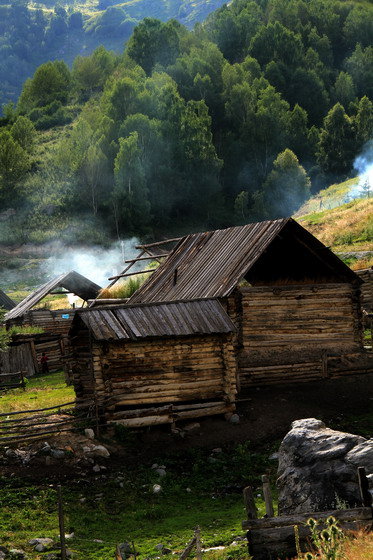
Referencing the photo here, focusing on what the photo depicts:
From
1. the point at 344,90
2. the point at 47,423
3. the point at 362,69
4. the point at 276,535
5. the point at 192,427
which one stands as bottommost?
the point at 276,535

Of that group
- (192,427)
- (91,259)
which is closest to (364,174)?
(91,259)

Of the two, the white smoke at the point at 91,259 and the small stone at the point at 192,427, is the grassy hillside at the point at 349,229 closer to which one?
the white smoke at the point at 91,259

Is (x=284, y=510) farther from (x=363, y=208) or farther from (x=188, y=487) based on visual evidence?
(x=363, y=208)

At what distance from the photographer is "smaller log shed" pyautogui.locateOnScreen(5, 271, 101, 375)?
36812mm

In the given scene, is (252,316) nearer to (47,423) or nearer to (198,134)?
(47,423)

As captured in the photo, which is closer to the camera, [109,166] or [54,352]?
[54,352]

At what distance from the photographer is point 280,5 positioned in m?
123

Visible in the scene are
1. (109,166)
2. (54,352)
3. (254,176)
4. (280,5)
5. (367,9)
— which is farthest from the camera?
(367,9)

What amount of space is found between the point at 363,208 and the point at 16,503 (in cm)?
4107

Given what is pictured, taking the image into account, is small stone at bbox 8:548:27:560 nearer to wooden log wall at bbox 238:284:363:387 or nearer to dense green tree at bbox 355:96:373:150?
wooden log wall at bbox 238:284:363:387

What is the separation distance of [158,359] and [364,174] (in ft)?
198

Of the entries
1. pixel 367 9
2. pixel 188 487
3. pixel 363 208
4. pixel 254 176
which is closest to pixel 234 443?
pixel 188 487

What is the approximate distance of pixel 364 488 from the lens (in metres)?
11.4

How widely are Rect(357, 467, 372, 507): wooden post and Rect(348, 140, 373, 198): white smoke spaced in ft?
181
